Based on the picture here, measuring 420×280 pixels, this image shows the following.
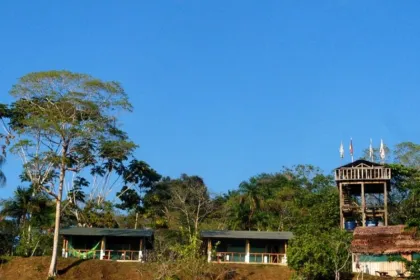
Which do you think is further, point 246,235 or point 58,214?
point 246,235

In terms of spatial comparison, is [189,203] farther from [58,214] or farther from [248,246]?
[58,214]

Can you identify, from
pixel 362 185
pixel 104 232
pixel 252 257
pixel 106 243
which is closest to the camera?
pixel 104 232

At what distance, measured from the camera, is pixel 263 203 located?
52.1 metres

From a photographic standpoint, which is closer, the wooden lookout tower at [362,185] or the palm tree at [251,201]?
the wooden lookout tower at [362,185]

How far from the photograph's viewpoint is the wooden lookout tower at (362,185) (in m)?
43.8

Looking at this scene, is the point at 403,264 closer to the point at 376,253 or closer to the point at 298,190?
the point at 376,253

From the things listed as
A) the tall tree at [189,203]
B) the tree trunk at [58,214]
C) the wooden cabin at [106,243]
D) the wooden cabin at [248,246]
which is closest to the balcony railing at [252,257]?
the wooden cabin at [248,246]

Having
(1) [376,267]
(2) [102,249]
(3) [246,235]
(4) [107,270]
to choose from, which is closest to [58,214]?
(4) [107,270]

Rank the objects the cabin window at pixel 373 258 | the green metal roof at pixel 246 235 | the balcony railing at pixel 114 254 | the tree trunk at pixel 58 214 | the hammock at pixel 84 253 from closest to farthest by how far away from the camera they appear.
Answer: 1. the tree trunk at pixel 58 214
2. the cabin window at pixel 373 258
3. the hammock at pixel 84 253
4. the green metal roof at pixel 246 235
5. the balcony railing at pixel 114 254

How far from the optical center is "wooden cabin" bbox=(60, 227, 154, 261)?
138ft

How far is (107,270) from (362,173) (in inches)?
756

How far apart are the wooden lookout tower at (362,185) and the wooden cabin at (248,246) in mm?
5140

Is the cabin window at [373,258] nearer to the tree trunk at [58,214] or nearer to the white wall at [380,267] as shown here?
the white wall at [380,267]

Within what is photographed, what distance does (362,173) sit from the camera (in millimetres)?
44094
